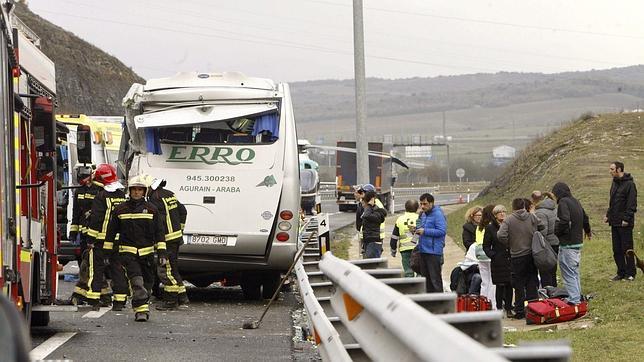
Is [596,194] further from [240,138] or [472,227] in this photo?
[240,138]

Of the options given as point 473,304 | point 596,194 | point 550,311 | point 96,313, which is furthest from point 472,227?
point 596,194

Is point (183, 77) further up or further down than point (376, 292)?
further up

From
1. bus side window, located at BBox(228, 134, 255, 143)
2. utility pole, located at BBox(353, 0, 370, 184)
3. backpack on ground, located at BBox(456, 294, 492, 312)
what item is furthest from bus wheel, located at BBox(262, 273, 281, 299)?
utility pole, located at BBox(353, 0, 370, 184)

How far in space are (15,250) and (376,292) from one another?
14.0 feet

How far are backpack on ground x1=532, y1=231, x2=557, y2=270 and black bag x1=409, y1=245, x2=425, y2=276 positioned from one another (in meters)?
1.59

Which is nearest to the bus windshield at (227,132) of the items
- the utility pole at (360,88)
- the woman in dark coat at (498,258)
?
the woman in dark coat at (498,258)

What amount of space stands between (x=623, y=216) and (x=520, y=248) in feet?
8.45

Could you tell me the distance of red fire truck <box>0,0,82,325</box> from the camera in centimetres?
815

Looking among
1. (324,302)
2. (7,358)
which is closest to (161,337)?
(324,302)

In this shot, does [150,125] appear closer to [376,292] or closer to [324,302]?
[324,302]

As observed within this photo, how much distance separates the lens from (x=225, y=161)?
16609 millimetres

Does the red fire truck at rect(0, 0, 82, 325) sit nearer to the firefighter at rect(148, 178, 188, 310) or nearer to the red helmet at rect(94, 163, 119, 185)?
the red helmet at rect(94, 163, 119, 185)

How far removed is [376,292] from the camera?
16.5ft

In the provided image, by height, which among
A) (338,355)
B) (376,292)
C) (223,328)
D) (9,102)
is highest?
(9,102)
